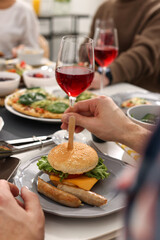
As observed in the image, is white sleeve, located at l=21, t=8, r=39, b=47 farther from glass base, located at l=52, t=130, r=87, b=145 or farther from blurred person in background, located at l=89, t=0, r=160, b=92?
glass base, located at l=52, t=130, r=87, b=145

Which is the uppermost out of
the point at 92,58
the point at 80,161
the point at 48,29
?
the point at 92,58

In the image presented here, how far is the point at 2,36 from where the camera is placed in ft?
10.8

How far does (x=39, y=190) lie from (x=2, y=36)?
2.99m

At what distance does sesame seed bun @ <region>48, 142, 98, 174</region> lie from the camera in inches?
27.3

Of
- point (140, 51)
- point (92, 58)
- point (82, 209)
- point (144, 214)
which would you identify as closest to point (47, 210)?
point (82, 209)

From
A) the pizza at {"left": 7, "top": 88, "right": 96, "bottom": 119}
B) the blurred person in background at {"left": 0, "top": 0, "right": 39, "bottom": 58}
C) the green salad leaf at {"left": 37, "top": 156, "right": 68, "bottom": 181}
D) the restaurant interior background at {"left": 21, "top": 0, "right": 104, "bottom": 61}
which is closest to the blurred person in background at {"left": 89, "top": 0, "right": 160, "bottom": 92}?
the pizza at {"left": 7, "top": 88, "right": 96, "bottom": 119}

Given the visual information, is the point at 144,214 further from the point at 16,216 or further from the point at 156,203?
the point at 16,216

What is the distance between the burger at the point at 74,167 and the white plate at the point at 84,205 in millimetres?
32

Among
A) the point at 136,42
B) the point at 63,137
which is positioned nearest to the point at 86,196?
the point at 63,137

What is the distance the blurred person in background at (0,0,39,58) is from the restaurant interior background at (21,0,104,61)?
2.05 m

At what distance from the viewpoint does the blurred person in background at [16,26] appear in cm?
333

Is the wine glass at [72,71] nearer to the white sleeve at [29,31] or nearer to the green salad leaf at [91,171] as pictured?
the green salad leaf at [91,171]

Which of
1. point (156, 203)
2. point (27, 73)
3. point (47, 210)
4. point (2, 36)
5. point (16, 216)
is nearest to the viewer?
point (156, 203)

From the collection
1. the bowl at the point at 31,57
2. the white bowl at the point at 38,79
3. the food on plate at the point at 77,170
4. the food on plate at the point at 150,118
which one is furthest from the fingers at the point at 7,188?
the bowl at the point at 31,57
